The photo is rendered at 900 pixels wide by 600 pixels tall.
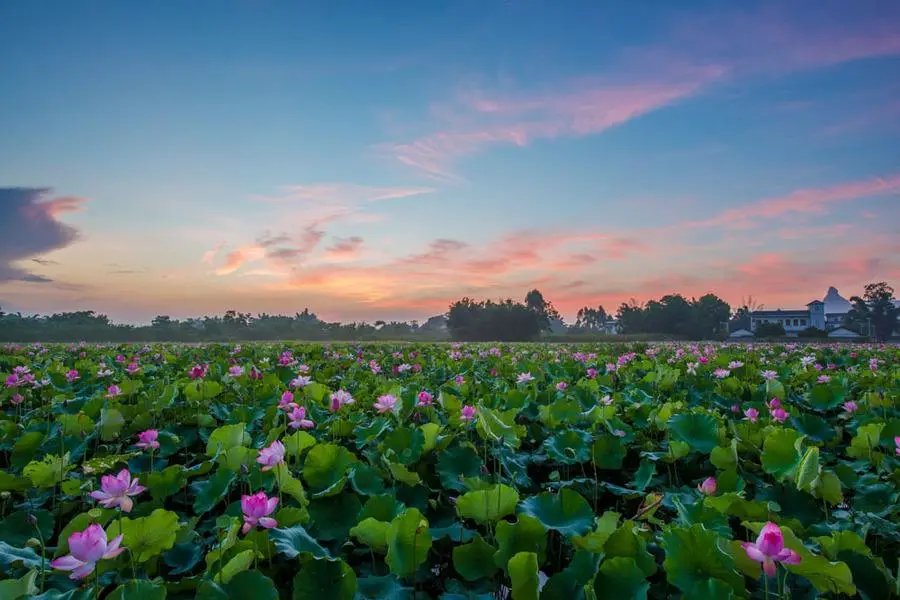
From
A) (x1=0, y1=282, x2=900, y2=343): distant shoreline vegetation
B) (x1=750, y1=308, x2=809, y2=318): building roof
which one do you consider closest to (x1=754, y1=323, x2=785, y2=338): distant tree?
(x1=0, y1=282, x2=900, y2=343): distant shoreline vegetation

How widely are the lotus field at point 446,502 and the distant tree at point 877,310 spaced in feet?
278

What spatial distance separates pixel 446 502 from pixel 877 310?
90091 mm

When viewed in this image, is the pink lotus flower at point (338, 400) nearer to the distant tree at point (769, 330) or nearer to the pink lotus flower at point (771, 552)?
the pink lotus flower at point (771, 552)

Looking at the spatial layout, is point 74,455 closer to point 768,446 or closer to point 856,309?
point 768,446

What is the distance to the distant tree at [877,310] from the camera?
70188 mm

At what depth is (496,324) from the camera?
165 feet

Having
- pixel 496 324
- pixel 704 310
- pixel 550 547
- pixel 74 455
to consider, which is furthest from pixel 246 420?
pixel 704 310

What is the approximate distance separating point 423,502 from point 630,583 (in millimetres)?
747

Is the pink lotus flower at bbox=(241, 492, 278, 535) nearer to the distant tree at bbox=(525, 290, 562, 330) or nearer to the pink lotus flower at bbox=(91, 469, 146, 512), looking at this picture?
the pink lotus flower at bbox=(91, 469, 146, 512)

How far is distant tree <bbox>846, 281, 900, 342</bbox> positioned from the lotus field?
278 feet

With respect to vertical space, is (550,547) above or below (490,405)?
below

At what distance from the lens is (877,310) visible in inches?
2827

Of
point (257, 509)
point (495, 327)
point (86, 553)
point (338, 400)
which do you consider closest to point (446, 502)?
point (257, 509)

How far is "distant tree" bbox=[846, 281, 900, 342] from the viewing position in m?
70.2
